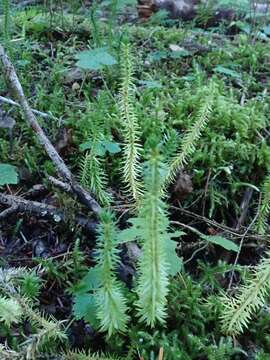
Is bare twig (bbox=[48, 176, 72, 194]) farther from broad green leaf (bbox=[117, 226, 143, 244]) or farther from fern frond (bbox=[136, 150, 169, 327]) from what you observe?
fern frond (bbox=[136, 150, 169, 327])

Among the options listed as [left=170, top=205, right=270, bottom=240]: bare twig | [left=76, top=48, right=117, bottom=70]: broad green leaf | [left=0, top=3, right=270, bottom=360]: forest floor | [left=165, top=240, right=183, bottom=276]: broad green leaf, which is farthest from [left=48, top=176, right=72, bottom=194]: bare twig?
[left=76, top=48, right=117, bottom=70]: broad green leaf

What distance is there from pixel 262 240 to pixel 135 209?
1.75 ft

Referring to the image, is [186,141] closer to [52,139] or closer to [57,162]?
[57,162]

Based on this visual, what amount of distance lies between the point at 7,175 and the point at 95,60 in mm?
1038

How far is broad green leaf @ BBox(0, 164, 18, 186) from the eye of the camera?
177 cm

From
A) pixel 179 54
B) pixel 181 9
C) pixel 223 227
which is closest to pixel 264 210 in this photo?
pixel 223 227

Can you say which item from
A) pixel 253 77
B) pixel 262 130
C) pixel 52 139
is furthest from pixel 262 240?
pixel 253 77

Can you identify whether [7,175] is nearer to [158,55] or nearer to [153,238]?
[153,238]

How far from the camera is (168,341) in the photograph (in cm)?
136

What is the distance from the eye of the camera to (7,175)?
1.82 metres

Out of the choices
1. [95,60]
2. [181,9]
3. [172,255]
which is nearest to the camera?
[172,255]

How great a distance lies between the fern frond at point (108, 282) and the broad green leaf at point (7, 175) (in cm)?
75

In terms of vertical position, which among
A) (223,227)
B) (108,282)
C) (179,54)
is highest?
(108,282)

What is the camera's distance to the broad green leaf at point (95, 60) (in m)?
2.50
